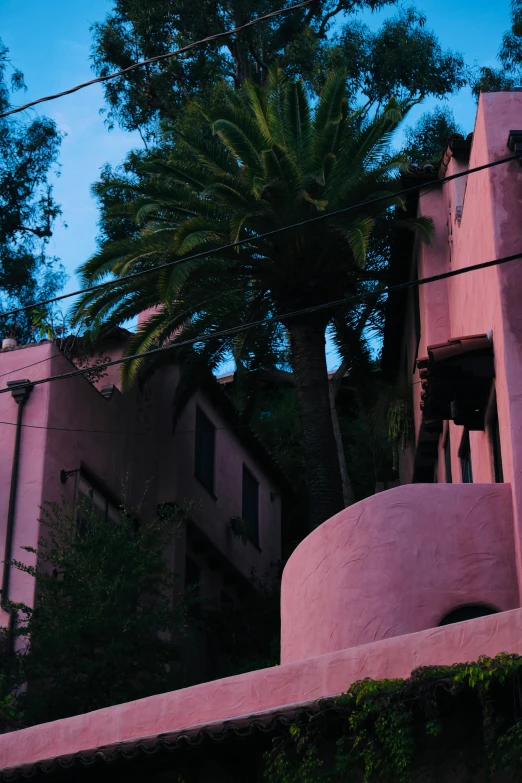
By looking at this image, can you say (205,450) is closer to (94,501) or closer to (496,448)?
(94,501)

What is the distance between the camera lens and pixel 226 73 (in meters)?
38.9

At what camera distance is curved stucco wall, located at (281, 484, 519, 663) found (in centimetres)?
1259

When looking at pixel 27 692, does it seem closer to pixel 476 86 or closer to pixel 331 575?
pixel 331 575

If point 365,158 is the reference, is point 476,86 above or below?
above

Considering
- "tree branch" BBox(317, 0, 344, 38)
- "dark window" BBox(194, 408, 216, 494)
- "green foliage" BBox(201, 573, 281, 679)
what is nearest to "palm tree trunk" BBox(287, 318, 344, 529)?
"green foliage" BBox(201, 573, 281, 679)

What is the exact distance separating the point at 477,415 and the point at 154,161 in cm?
930

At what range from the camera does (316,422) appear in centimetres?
2042

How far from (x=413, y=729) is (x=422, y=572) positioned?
2.84m

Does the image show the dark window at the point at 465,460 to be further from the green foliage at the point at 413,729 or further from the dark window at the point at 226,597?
the dark window at the point at 226,597

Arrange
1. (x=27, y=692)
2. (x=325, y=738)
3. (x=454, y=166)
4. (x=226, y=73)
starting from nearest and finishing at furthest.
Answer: (x=325, y=738)
(x=27, y=692)
(x=454, y=166)
(x=226, y=73)

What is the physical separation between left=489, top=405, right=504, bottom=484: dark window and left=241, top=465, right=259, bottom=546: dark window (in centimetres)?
1454

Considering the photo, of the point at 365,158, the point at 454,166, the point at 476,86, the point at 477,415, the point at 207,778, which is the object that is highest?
the point at 476,86

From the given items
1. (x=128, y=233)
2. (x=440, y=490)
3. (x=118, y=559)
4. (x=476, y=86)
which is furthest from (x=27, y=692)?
(x=476, y=86)

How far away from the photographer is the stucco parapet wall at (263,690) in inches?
412
